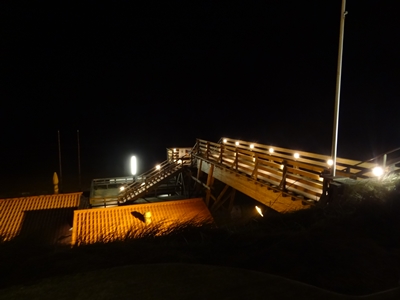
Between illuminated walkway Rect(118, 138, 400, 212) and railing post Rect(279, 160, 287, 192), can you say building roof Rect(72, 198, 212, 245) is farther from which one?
railing post Rect(279, 160, 287, 192)

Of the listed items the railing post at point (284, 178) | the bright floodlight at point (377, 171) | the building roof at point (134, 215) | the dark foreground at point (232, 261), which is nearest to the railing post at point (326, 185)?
the bright floodlight at point (377, 171)

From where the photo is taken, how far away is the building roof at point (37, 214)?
13.5 meters

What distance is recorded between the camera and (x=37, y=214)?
1459 cm

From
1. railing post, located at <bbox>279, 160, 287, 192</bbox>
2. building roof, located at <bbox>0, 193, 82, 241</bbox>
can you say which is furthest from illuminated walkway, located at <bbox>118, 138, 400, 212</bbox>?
building roof, located at <bbox>0, 193, 82, 241</bbox>

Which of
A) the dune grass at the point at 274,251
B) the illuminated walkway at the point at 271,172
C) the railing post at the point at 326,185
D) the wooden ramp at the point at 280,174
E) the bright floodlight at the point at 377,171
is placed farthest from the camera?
the wooden ramp at the point at 280,174

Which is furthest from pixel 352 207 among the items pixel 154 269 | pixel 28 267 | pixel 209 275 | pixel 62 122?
pixel 62 122

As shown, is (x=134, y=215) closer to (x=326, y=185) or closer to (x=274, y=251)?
(x=326, y=185)

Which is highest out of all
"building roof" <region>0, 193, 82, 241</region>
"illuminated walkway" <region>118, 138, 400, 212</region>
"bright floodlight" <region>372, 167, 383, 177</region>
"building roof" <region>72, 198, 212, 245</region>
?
"bright floodlight" <region>372, 167, 383, 177</region>

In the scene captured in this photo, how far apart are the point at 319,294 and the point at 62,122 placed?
128 m

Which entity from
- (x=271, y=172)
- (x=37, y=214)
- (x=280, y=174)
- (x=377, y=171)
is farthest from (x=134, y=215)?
(x=377, y=171)

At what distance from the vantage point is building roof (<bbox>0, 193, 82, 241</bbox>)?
1351 cm

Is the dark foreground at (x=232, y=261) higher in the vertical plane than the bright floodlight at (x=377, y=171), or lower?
lower

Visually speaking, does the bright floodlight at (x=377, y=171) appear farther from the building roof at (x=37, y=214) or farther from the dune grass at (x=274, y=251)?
the building roof at (x=37, y=214)

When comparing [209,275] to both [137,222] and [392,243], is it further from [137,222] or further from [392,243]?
[137,222]
